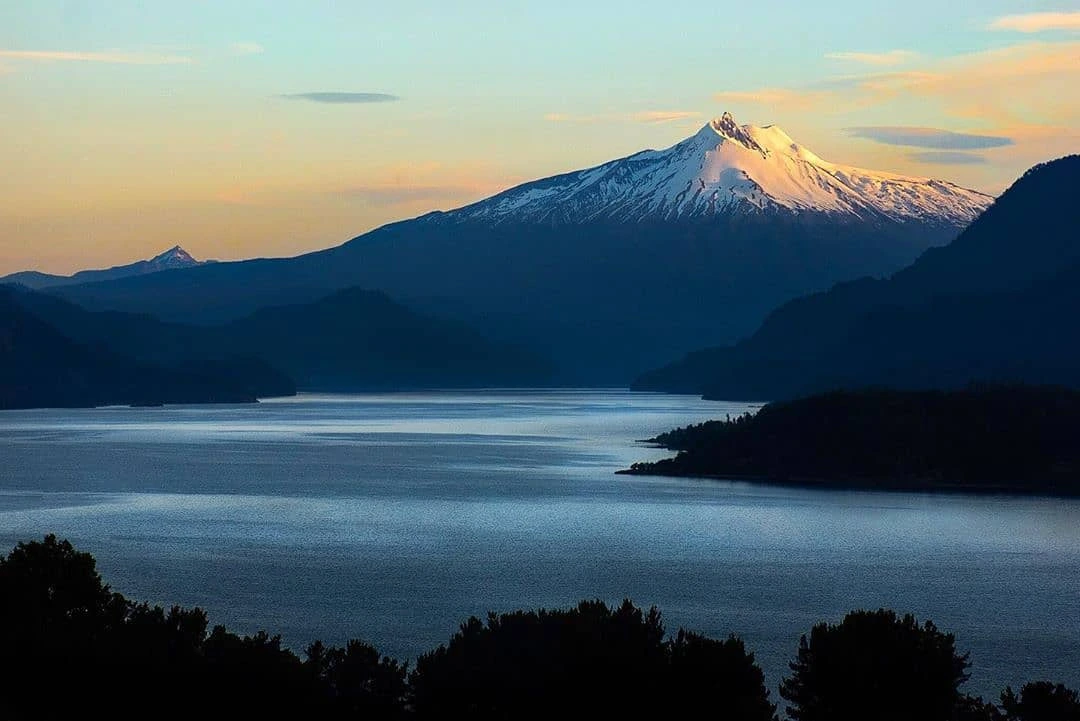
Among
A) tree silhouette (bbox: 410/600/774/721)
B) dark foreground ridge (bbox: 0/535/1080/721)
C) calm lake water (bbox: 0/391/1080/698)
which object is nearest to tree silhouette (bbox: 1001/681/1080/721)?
dark foreground ridge (bbox: 0/535/1080/721)

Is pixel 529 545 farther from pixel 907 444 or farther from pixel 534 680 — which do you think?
pixel 907 444

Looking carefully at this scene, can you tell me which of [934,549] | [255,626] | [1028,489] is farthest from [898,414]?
[255,626]

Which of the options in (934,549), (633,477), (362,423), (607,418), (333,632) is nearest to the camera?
(333,632)

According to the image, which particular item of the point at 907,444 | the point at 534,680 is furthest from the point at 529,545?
the point at 907,444

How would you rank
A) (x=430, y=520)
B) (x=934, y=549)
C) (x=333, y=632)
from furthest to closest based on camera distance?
(x=430, y=520)
(x=934, y=549)
(x=333, y=632)

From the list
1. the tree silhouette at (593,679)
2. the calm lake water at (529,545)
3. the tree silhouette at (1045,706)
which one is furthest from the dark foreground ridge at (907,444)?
the tree silhouette at (593,679)

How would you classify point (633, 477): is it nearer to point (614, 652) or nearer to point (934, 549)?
point (934, 549)

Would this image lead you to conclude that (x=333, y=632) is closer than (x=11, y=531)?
Yes
